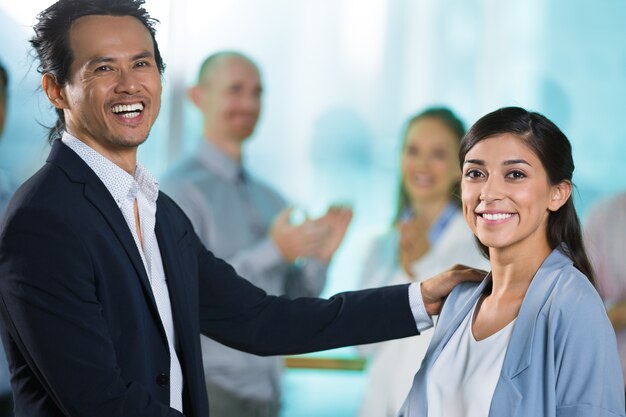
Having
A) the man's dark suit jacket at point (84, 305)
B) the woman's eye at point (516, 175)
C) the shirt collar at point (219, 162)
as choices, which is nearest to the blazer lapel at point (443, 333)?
the woman's eye at point (516, 175)

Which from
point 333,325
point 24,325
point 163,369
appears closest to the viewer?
point 24,325

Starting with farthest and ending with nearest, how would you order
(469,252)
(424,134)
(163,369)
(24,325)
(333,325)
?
(424,134), (469,252), (333,325), (163,369), (24,325)

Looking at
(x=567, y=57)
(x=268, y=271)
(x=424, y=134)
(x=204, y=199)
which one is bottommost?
(x=268, y=271)

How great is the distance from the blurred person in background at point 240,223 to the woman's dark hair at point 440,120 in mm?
254

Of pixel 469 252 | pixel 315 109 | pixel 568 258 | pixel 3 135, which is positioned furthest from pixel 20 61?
pixel 568 258

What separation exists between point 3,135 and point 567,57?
8.37ft

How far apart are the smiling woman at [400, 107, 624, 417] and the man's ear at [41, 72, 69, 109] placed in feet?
2.78

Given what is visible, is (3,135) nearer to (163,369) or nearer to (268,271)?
(268,271)

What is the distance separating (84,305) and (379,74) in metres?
2.90

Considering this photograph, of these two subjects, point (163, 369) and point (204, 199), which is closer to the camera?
point (163, 369)

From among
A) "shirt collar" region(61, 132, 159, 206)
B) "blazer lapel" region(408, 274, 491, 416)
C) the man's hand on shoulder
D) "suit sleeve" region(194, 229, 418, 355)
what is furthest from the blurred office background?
"shirt collar" region(61, 132, 159, 206)

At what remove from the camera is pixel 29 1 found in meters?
4.38

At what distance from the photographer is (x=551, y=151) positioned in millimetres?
1954

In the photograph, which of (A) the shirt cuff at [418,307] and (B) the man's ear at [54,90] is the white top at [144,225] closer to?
(B) the man's ear at [54,90]
